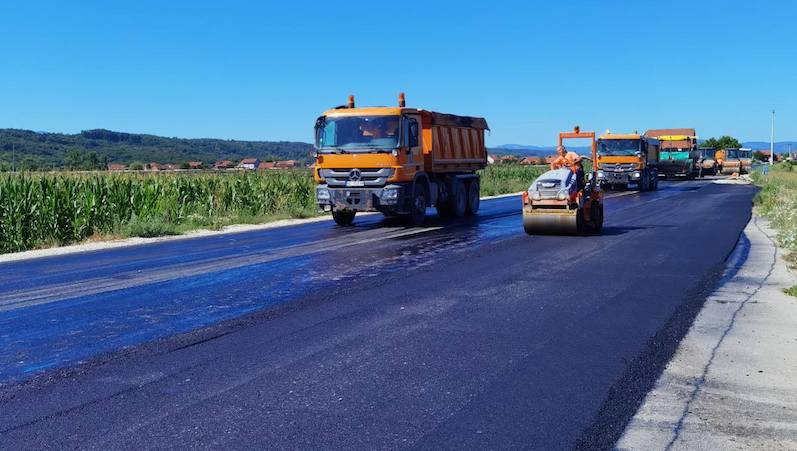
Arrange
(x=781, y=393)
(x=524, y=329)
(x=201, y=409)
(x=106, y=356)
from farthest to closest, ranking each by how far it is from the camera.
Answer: (x=524, y=329) → (x=106, y=356) → (x=781, y=393) → (x=201, y=409)

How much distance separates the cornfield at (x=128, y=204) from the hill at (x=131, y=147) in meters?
47.3

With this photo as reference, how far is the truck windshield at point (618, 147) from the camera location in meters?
36.1

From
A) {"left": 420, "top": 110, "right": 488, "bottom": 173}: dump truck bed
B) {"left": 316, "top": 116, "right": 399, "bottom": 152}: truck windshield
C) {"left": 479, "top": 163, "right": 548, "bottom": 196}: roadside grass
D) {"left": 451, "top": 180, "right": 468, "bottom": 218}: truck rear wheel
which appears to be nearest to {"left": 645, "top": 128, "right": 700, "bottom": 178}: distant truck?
{"left": 479, "top": 163, "right": 548, "bottom": 196}: roadside grass

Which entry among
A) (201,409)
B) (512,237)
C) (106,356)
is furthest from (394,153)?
(201,409)

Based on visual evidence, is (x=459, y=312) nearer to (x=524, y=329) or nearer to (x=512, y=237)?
(x=524, y=329)

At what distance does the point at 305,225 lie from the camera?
21.2 metres

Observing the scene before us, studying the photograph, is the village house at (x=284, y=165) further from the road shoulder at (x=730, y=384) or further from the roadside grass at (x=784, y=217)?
the road shoulder at (x=730, y=384)

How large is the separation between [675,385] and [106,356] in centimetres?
465

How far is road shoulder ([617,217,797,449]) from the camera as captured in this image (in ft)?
15.8

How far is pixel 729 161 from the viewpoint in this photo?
65.0 m

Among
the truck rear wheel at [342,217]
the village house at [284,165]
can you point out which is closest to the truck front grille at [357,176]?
the truck rear wheel at [342,217]

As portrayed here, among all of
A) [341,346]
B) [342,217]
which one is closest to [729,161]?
[342,217]

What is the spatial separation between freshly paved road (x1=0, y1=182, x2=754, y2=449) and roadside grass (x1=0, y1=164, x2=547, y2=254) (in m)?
4.54

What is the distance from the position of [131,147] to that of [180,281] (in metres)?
125
